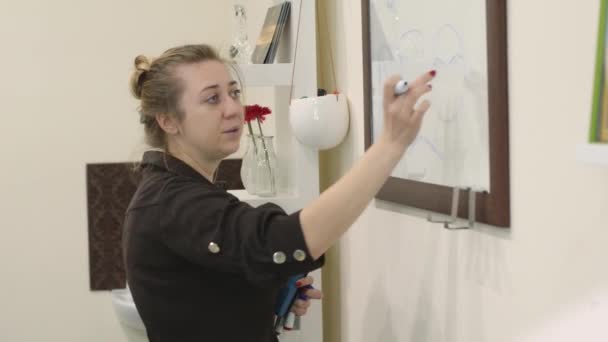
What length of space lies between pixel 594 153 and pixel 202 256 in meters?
0.62

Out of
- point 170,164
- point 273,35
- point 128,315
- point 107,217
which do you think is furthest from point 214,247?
point 107,217

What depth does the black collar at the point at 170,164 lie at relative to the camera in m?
1.26

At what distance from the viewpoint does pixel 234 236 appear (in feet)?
3.41

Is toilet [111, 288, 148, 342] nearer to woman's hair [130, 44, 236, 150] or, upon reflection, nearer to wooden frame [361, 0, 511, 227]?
woman's hair [130, 44, 236, 150]

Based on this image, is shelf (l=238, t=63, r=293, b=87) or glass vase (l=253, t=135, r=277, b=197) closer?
shelf (l=238, t=63, r=293, b=87)

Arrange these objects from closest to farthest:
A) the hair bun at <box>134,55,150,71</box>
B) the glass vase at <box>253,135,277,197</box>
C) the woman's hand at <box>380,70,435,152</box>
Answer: the woman's hand at <box>380,70,435,152</box> < the hair bun at <box>134,55,150,71</box> < the glass vase at <box>253,135,277,197</box>

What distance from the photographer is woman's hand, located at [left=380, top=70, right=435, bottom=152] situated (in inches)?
38.7

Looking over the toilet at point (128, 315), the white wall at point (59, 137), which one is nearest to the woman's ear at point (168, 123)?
the toilet at point (128, 315)

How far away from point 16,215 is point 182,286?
5.79 ft

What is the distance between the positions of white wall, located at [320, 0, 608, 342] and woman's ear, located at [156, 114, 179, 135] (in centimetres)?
50

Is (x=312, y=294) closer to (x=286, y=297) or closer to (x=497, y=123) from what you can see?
(x=286, y=297)

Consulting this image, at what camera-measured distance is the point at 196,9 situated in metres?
2.85

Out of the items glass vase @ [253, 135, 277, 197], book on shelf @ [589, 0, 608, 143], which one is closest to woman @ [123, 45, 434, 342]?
book on shelf @ [589, 0, 608, 143]

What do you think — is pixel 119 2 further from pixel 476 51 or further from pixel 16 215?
pixel 476 51
